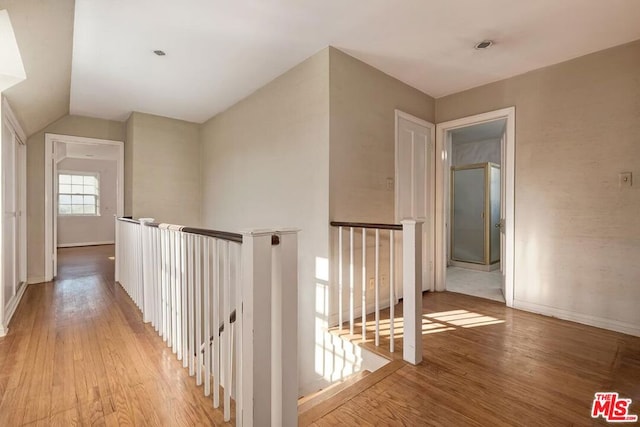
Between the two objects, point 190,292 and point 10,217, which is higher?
point 10,217

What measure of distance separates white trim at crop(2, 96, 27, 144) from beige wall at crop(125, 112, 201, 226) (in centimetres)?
116

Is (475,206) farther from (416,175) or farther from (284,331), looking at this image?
(284,331)

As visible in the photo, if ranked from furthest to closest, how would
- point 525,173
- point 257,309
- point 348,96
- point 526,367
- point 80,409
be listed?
point 525,173, point 348,96, point 526,367, point 80,409, point 257,309

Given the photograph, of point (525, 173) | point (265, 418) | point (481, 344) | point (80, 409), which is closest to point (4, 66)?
point (80, 409)

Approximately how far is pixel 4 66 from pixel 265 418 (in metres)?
3.18

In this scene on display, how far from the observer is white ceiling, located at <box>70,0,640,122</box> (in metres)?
2.12

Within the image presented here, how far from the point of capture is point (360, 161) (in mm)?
2865

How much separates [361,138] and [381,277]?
1.39 metres

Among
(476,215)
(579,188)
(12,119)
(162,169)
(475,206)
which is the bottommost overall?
(476,215)

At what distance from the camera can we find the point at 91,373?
77.2 inches

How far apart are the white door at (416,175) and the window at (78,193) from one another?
885 centimetres

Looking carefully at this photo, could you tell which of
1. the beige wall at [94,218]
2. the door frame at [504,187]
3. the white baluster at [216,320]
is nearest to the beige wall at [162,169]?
the white baluster at [216,320]

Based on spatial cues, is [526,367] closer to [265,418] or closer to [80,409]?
[265,418]

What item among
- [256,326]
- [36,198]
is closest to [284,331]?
[256,326]
